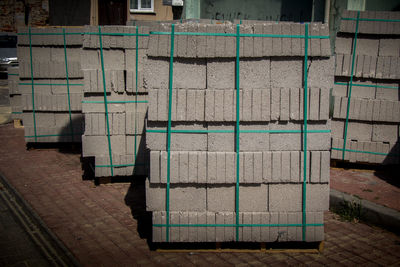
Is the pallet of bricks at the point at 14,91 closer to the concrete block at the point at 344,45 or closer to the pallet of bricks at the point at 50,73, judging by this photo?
the pallet of bricks at the point at 50,73

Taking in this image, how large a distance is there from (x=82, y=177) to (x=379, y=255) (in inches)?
247

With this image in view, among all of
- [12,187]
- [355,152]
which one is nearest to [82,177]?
[12,187]

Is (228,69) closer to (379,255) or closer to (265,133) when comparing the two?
(265,133)

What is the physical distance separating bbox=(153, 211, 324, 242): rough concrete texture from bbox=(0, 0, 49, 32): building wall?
2681cm

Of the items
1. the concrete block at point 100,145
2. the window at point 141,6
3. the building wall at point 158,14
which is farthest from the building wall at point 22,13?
the concrete block at point 100,145

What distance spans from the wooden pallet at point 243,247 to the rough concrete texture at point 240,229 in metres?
0.19

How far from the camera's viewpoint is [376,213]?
654 centimetres

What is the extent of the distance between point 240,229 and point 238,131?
136 centimetres

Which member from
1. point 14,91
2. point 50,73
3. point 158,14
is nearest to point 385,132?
point 50,73

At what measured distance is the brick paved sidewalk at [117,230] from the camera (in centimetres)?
545

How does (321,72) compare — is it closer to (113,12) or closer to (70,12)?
(113,12)

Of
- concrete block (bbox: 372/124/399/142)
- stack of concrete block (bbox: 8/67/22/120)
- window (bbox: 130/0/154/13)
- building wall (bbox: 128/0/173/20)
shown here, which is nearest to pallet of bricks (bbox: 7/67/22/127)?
stack of concrete block (bbox: 8/67/22/120)

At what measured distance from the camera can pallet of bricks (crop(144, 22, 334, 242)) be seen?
528cm

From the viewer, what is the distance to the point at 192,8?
13.6 metres
